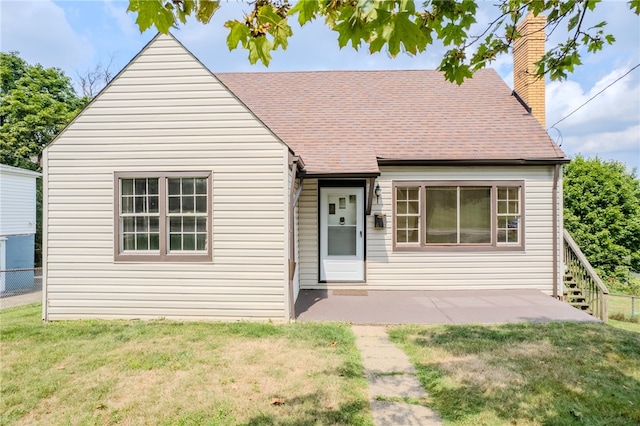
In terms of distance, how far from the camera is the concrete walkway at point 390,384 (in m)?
3.07

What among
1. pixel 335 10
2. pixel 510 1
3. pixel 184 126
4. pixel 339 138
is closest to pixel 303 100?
pixel 339 138

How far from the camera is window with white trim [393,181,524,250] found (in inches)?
317

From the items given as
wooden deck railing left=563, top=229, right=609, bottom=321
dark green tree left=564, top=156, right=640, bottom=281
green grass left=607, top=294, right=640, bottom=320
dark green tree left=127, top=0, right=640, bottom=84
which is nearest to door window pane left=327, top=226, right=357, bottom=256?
wooden deck railing left=563, top=229, right=609, bottom=321

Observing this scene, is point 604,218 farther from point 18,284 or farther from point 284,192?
point 18,284

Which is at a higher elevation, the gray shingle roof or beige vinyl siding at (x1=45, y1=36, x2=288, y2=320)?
the gray shingle roof

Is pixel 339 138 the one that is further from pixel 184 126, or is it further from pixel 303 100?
pixel 184 126

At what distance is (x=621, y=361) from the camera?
420 cm

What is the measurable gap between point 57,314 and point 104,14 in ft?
17.4

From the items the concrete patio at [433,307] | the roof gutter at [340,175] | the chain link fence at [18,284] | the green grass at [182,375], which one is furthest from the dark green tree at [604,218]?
the chain link fence at [18,284]

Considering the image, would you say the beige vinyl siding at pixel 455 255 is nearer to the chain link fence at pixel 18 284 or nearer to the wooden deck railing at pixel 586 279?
the wooden deck railing at pixel 586 279

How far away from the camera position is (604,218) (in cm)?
1956

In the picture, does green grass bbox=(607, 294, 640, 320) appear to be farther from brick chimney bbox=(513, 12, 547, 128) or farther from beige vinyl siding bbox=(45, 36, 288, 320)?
beige vinyl siding bbox=(45, 36, 288, 320)

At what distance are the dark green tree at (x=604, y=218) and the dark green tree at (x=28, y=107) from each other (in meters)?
33.0

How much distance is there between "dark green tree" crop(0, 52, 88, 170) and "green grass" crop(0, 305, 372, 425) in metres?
23.1
